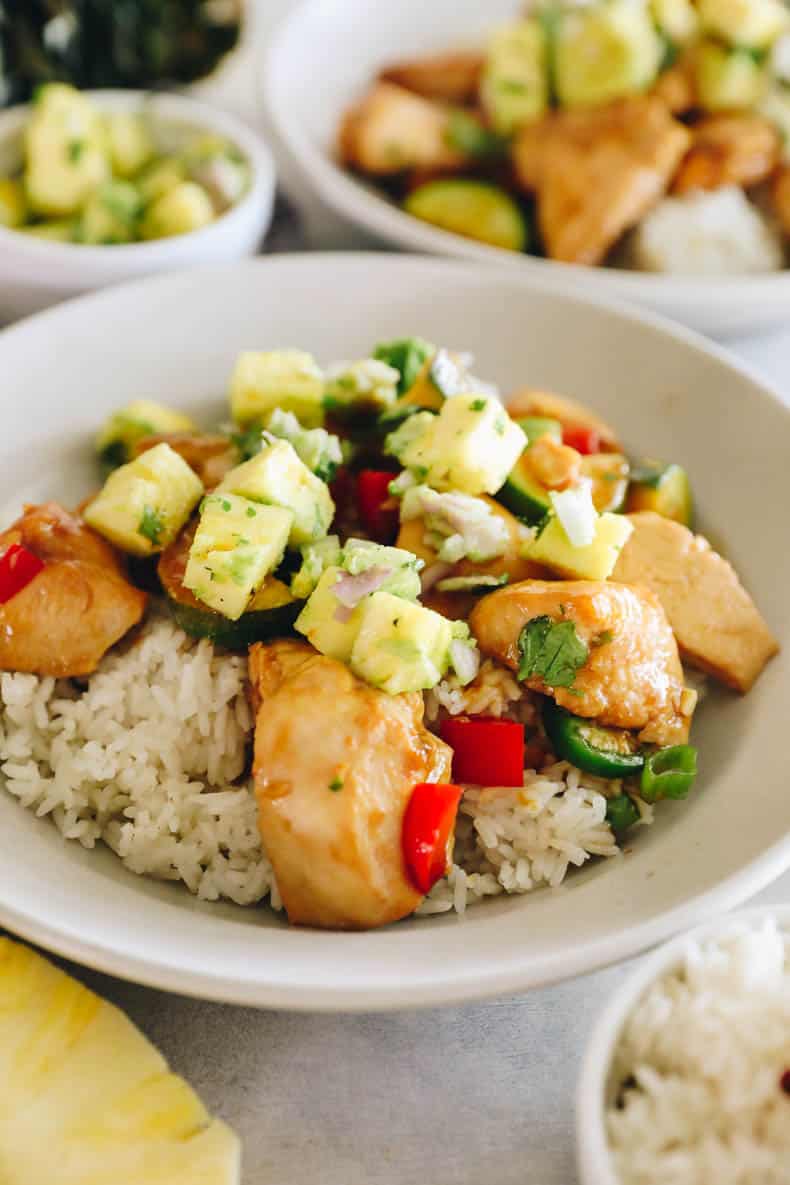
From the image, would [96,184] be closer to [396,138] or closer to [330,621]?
[396,138]

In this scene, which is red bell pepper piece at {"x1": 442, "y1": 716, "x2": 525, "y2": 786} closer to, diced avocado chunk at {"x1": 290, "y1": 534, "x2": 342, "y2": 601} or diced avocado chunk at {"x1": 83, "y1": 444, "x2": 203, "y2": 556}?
diced avocado chunk at {"x1": 290, "y1": 534, "x2": 342, "y2": 601}

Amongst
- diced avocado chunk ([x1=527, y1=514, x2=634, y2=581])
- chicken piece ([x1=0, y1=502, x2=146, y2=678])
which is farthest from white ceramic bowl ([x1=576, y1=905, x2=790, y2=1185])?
chicken piece ([x1=0, y1=502, x2=146, y2=678])

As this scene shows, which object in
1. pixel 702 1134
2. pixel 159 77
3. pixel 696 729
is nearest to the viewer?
pixel 702 1134

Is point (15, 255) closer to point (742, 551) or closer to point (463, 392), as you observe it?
point (463, 392)

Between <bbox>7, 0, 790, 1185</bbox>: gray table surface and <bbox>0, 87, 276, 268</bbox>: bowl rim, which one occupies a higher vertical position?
<bbox>0, 87, 276, 268</bbox>: bowl rim

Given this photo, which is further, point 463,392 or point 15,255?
point 15,255

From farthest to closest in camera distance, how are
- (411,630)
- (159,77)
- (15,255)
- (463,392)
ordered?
1. (159,77)
2. (15,255)
3. (463,392)
4. (411,630)

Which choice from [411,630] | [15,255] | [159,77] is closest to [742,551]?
[411,630]
